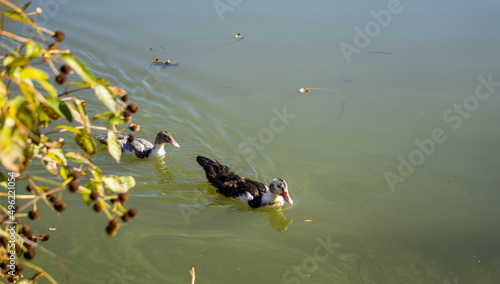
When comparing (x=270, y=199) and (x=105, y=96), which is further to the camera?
(x=270, y=199)

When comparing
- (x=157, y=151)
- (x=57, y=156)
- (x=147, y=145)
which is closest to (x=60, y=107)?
(x=57, y=156)

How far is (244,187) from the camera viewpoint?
6.61 meters

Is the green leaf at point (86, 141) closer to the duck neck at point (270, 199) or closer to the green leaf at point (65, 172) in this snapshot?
the green leaf at point (65, 172)

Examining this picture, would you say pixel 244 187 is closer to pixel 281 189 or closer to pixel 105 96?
pixel 281 189

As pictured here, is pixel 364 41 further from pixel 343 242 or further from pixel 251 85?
pixel 343 242

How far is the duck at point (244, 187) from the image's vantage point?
6.30m

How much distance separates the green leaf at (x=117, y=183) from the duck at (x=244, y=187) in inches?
162

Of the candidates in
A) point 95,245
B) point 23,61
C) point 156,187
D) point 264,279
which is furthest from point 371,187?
point 23,61

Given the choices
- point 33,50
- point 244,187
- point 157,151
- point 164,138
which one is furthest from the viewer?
point 157,151

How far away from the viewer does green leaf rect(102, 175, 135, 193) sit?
214 cm

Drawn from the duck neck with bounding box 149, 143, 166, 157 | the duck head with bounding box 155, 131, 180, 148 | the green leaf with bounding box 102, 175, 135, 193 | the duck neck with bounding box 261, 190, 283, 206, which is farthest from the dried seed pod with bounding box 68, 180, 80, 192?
the duck neck with bounding box 149, 143, 166, 157

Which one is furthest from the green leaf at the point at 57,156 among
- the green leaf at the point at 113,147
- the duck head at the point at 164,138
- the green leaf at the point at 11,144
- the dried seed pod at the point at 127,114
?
the duck head at the point at 164,138

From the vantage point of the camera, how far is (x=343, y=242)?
5688 millimetres

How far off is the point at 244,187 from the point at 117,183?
4.49 m
